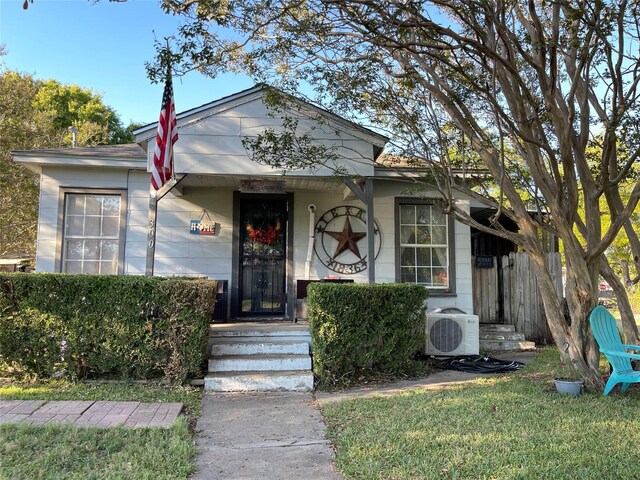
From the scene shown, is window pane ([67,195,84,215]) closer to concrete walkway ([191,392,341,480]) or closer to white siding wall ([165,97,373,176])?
white siding wall ([165,97,373,176])

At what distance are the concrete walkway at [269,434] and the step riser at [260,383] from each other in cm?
13

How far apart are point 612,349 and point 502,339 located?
11.4ft

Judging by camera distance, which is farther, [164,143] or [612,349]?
[164,143]

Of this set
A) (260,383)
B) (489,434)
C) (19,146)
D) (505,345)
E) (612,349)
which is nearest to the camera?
(489,434)

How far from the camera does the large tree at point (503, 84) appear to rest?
5.04m

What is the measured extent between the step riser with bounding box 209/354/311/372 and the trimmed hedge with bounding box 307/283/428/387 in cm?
31

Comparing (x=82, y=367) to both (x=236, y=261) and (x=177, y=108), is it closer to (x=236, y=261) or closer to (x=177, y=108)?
(x=236, y=261)

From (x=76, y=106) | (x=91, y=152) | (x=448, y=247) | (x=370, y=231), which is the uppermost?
(x=76, y=106)

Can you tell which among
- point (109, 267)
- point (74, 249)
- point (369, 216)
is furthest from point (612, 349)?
point (74, 249)

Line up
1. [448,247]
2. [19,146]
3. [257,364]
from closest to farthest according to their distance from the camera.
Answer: [257,364] < [448,247] < [19,146]

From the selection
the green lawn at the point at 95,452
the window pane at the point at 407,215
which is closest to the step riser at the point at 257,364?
the green lawn at the point at 95,452

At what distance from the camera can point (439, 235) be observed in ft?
29.1

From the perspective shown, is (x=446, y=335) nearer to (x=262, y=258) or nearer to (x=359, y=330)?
(x=359, y=330)

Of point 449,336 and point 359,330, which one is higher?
point 359,330
